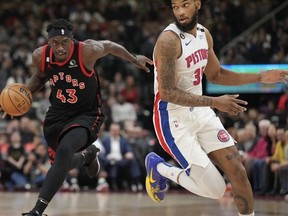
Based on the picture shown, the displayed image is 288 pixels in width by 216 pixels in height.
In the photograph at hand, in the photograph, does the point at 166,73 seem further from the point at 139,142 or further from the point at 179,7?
the point at 139,142

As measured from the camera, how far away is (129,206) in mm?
9438

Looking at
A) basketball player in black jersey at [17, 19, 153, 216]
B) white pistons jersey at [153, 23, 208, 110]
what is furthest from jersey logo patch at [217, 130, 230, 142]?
basketball player in black jersey at [17, 19, 153, 216]

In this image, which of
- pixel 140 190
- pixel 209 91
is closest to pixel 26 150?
pixel 140 190

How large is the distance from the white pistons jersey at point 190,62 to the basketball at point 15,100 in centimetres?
160

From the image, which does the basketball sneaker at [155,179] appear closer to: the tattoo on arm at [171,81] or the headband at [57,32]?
the tattoo on arm at [171,81]

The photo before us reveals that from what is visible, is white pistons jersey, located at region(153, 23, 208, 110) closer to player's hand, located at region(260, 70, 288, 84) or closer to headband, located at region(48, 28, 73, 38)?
player's hand, located at region(260, 70, 288, 84)

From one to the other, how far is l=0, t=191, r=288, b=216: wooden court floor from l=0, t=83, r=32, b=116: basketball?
1.60 metres

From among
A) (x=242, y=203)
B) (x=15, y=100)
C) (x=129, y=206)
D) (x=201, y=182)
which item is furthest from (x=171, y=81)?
(x=129, y=206)

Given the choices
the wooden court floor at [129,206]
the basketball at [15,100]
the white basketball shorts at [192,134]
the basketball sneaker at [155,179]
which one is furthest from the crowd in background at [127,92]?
the white basketball shorts at [192,134]

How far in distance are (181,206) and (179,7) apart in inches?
170

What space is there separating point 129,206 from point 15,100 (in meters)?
3.10

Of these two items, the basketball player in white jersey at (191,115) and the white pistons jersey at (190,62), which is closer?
the basketball player in white jersey at (191,115)

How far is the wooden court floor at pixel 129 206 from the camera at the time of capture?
848cm

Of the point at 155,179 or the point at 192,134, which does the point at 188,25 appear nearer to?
the point at 192,134
